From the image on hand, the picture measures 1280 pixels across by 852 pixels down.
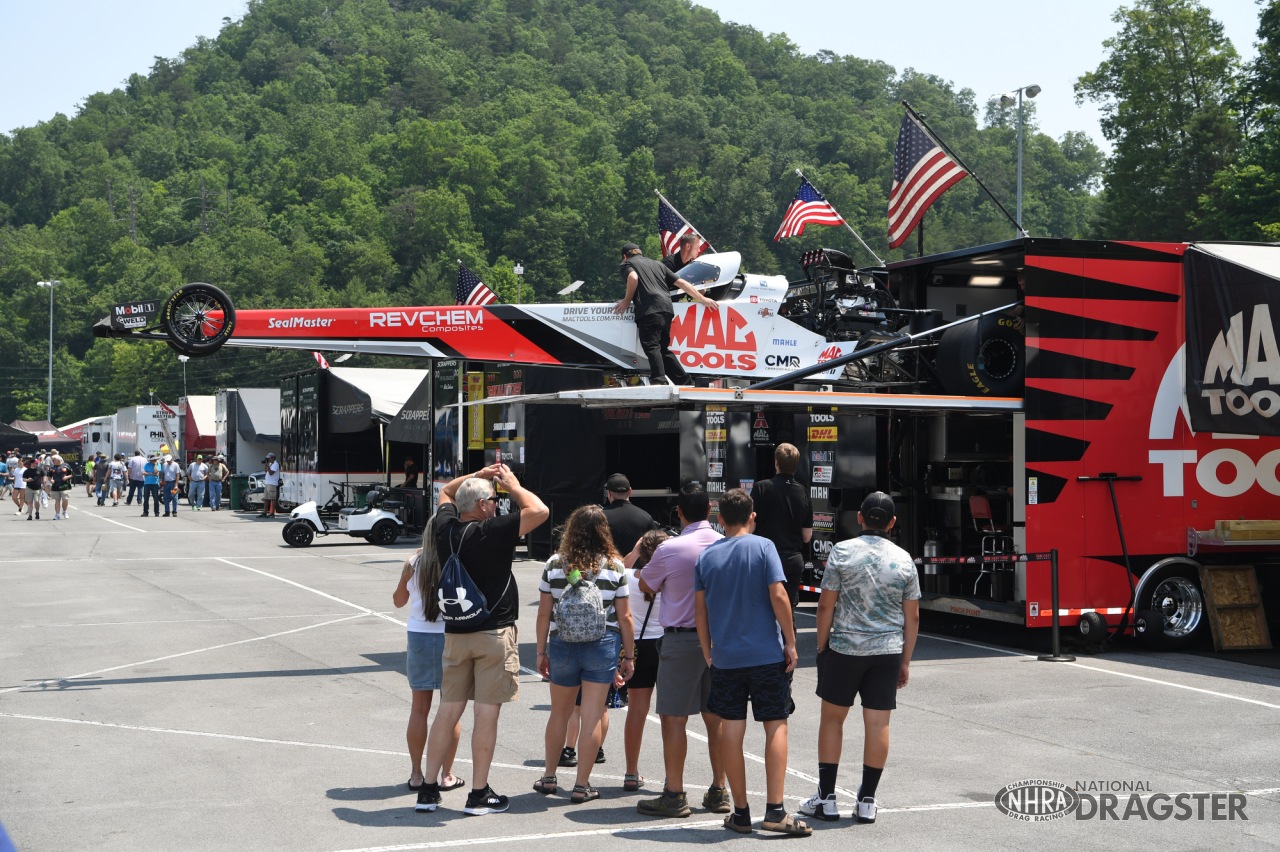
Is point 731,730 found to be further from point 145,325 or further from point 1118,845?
point 145,325

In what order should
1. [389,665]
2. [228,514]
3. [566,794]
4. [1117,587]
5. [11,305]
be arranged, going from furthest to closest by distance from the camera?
[11,305], [228,514], [1117,587], [389,665], [566,794]

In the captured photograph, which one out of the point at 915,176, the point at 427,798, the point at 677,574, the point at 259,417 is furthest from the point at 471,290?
the point at 427,798

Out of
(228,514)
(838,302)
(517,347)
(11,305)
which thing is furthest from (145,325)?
(11,305)

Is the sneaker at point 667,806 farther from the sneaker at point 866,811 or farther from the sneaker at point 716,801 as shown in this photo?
the sneaker at point 866,811

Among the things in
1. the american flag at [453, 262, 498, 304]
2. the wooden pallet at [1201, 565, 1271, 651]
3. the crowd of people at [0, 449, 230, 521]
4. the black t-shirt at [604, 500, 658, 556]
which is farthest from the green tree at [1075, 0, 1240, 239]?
the black t-shirt at [604, 500, 658, 556]

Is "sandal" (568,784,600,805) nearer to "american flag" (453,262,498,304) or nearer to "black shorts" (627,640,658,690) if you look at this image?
"black shorts" (627,640,658,690)

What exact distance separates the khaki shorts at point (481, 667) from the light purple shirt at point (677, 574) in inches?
34.3

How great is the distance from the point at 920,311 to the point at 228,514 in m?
29.0

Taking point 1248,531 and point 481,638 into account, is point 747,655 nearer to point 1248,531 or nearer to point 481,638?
point 481,638

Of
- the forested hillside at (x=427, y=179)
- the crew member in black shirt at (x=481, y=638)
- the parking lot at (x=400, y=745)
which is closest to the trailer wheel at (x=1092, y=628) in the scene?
the parking lot at (x=400, y=745)

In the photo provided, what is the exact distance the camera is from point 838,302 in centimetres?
1434

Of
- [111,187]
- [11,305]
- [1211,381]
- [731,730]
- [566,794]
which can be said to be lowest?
[566,794]

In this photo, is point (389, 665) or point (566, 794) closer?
point (566, 794)

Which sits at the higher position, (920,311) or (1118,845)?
(920,311)
